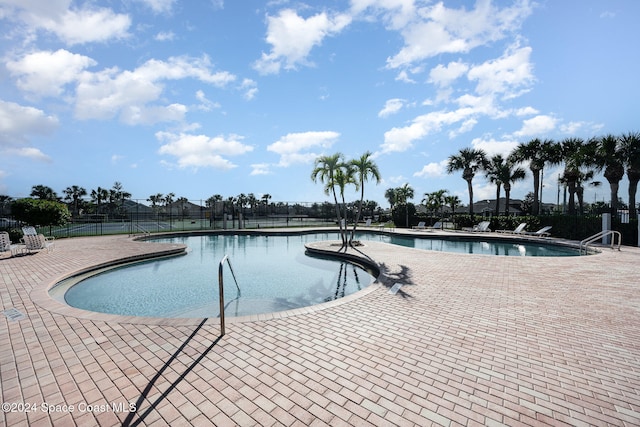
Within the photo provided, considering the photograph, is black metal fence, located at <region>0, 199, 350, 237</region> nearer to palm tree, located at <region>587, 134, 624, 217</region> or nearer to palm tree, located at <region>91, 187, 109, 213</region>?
palm tree, located at <region>587, 134, 624, 217</region>

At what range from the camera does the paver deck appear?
2285mm

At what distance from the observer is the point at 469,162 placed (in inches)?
1083

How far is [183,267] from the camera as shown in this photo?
391 inches

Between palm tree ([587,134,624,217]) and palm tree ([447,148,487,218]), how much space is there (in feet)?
34.2

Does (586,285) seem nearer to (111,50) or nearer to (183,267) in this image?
(183,267)

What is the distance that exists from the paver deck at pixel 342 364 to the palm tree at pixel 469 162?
24.2m

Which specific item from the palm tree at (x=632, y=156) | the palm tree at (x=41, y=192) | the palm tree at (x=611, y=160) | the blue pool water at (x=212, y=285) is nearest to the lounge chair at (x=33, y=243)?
the blue pool water at (x=212, y=285)

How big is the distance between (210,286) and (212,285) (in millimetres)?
92

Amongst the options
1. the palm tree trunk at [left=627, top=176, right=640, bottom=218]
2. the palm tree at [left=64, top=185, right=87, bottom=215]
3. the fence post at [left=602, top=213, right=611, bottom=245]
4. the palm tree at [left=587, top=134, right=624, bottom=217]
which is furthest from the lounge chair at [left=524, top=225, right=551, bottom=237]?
the palm tree at [left=64, top=185, right=87, bottom=215]

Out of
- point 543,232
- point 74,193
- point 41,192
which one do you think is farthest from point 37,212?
point 74,193

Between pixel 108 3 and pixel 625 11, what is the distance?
1109cm

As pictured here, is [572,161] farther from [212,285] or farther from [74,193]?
[74,193]

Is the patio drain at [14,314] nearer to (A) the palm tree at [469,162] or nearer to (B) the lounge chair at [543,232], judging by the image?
(B) the lounge chair at [543,232]

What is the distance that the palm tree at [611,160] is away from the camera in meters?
15.7
